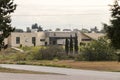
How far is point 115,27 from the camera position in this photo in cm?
2730

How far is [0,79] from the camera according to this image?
2886 cm

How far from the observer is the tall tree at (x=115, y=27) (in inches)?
1066

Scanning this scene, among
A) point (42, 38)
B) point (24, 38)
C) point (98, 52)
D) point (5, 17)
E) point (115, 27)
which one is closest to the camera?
point (115, 27)

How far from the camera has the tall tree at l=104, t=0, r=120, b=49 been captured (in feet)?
88.8

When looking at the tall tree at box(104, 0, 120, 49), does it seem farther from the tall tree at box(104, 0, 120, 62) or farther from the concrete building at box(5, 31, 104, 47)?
the concrete building at box(5, 31, 104, 47)

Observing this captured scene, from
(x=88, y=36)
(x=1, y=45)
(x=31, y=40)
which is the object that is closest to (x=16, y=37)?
(x=31, y=40)

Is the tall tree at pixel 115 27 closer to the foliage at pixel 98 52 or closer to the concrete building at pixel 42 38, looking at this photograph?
the foliage at pixel 98 52

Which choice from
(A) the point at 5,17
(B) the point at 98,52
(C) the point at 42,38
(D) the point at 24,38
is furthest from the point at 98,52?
(C) the point at 42,38

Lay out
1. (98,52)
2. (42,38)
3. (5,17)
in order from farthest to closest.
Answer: (42,38) → (98,52) → (5,17)

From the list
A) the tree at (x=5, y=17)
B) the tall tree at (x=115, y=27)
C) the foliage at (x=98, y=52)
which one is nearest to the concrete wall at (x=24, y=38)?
the foliage at (x=98, y=52)

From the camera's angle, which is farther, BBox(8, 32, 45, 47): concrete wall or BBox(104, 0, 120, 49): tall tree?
BBox(8, 32, 45, 47): concrete wall

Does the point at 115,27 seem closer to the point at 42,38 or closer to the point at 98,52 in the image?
the point at 98,52

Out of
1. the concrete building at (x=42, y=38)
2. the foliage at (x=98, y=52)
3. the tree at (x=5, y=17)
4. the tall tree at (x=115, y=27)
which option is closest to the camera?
the tall tree at (x=115, y=27)

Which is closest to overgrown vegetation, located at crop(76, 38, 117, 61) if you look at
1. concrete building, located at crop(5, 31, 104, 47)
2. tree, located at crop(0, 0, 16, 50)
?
tree, located at crop(0, 0, 16, 50)
